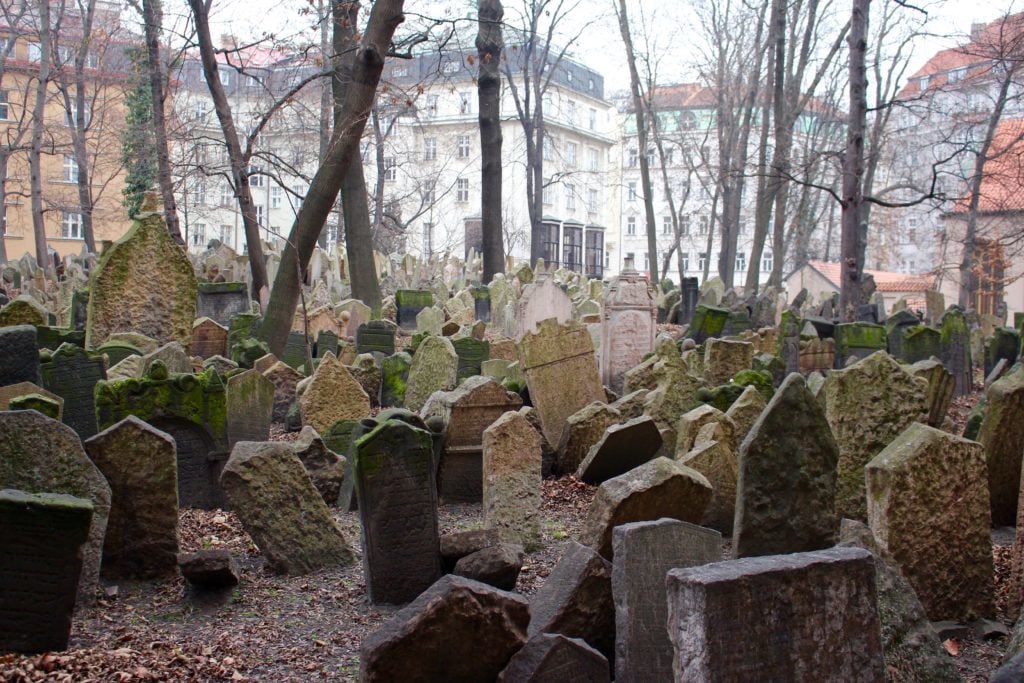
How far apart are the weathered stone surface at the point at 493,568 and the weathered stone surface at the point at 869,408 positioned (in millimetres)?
2207

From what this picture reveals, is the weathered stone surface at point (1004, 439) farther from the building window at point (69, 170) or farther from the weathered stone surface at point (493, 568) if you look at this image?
the building window at point (69, 170)

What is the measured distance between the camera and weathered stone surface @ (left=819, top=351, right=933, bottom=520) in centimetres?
625

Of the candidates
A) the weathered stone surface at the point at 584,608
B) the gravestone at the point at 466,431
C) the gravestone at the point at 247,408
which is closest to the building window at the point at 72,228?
the gravestone at the point at 247,408

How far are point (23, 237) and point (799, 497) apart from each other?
45276mm

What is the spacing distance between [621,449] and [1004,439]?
8.38 feet

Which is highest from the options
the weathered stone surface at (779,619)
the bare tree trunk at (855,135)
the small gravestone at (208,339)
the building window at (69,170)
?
the building window at (69,170)

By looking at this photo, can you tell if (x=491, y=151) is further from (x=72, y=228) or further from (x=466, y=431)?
(x=72, y=228)

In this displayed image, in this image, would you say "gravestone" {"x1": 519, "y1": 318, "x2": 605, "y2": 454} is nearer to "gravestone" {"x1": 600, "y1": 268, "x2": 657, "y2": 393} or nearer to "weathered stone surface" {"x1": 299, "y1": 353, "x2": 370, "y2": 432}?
"weathered stone surface" {"x1": 299, "y1": 353, "x2": 370, "y2": 432}

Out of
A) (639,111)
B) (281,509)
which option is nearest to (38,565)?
(281,509)

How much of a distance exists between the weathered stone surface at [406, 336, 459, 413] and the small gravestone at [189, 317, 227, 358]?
369 centimetres

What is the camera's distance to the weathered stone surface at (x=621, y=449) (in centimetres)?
754

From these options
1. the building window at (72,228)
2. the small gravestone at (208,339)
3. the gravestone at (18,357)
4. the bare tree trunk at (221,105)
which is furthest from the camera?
the building window at (72,228)

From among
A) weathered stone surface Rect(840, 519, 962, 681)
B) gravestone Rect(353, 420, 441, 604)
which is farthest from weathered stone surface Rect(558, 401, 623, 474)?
weathered stone surface Rect(840, 519, 962, 681)

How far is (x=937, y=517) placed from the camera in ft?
17.4
